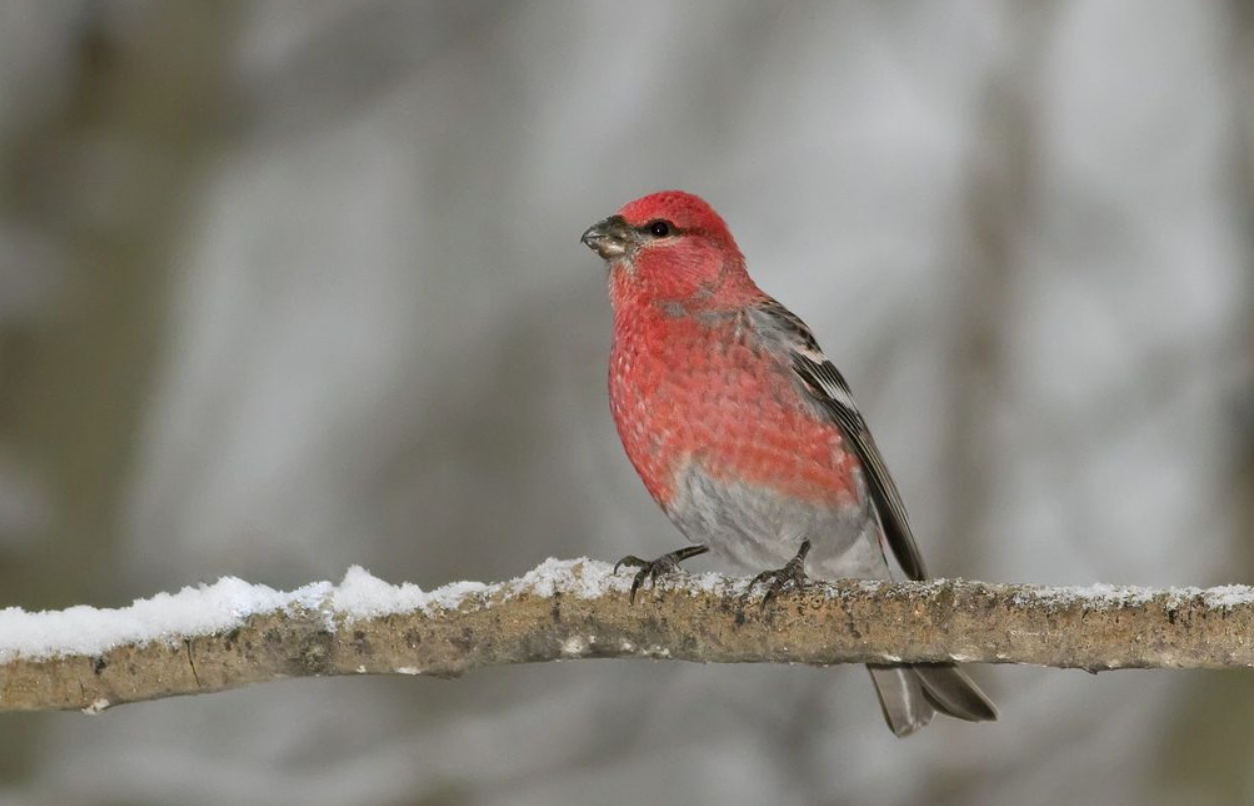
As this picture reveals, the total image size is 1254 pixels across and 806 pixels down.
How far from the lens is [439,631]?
3.17 m

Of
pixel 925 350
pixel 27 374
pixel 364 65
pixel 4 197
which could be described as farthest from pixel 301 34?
pixel 925 350

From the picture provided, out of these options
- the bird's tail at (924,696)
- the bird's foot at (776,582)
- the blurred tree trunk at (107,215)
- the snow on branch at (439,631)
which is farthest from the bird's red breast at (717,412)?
the blurred tree trunk at (107,215)

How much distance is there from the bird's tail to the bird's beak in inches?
63.5

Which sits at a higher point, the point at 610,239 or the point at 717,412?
the point at 610,239

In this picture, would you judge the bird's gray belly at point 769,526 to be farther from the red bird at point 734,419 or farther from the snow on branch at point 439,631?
the snow on branch at point 439,631

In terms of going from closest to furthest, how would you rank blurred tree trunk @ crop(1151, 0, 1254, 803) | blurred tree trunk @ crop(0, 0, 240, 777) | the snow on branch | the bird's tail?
1. the snow on branch
2. the bird's tail
3. blurred tree trunk @ crop(1151, 0, 1254, 803)
4. blurred tree trunk @ crop(0, 0, 240, 777)

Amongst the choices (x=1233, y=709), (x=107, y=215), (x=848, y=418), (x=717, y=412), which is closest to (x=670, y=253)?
(x=717, y=412)

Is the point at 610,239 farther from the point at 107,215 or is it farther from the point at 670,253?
the point at 107,215

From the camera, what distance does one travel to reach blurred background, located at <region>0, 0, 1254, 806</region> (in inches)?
217

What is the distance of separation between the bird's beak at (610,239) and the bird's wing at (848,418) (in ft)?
1.68

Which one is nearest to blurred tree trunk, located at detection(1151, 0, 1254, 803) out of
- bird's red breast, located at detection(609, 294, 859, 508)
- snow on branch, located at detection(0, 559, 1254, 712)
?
bird's red breast, located at detection(609, 294, 859, 508)

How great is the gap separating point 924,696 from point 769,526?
716mm

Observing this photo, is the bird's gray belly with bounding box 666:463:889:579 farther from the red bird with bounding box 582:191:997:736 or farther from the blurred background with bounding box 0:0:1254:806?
the blurred background with bounding box 0:0:1254:806

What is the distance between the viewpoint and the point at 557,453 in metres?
7.54
